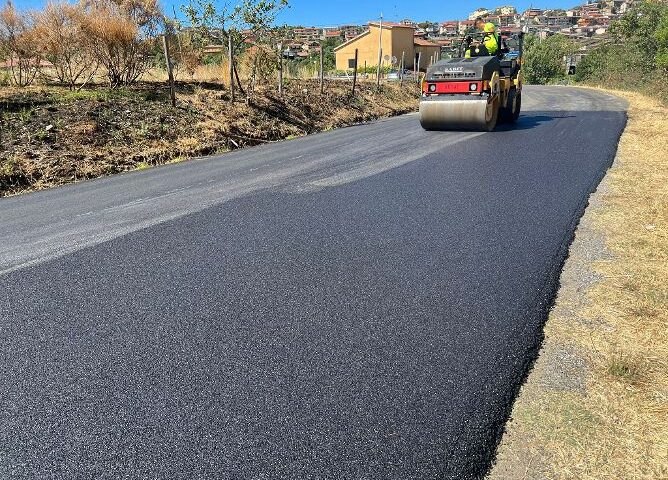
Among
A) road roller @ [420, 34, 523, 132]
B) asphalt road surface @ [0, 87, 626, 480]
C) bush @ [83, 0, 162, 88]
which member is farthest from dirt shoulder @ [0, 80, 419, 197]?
road roller @ [420, 34, 523, 132]

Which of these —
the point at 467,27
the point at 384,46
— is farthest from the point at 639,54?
the point at 384,46

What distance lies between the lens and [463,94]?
1042cm

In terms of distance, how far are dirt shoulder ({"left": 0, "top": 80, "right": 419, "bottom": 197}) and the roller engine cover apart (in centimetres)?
411

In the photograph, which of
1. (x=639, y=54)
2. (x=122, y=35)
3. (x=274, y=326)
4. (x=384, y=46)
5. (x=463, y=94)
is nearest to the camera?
(x=274, y=326)

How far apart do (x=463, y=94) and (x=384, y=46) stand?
50610mm

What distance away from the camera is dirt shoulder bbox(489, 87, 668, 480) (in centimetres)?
199

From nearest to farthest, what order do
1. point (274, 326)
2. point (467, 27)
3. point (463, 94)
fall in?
point (274, 326) < point (463, 94) < point (467, 27)

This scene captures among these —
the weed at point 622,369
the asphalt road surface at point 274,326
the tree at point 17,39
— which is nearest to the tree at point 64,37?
the tree at point 17,39

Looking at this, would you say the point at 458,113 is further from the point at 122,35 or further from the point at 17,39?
the point at 17,39

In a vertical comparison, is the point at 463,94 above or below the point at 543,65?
below

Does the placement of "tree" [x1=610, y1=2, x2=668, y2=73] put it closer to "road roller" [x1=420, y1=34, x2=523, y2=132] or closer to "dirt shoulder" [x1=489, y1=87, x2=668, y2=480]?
"road roller" [x1=420, y1=34, x2=523, y2=132]

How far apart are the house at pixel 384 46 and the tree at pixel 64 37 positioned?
46180 millimetres

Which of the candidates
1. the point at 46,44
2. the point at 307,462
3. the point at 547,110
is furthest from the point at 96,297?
the point at 547,110

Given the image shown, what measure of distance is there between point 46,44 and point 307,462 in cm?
1277
